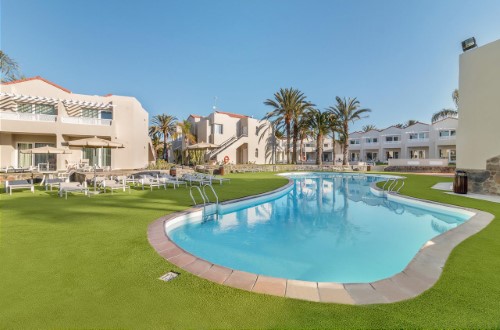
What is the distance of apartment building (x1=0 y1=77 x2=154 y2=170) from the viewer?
1812 centimetres

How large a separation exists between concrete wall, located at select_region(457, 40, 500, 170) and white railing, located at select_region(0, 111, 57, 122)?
29060 mm

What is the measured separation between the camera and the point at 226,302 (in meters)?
2.93

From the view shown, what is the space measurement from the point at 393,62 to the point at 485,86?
1497 centimetres

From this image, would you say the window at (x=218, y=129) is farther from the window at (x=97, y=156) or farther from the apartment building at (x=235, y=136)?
the window at (x=97, y=156)

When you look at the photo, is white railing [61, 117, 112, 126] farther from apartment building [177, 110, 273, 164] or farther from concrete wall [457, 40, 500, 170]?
concrete wall [457, 40, 500, 170]

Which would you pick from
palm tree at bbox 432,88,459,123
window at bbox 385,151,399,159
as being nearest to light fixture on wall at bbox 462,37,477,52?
palm tree at bbox 432,88,459,123

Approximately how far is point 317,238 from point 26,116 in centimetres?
2312

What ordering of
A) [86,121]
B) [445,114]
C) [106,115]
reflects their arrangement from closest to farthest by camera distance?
[86,121]
[106,115]
[445,114]

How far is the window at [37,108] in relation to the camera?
763 inches

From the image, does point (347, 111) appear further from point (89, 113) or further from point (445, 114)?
point (89, 113)

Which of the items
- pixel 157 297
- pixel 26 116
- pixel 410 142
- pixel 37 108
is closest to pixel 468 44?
pixel 157 297

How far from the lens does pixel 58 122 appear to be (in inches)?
739

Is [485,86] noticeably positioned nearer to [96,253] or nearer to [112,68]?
[96,253]

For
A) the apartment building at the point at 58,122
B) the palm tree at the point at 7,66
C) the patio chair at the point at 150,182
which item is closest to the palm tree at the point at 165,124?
the apartment building at the point at 58,122
